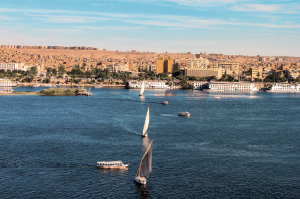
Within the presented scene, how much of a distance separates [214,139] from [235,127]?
734cm

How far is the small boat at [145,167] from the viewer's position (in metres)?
23.3

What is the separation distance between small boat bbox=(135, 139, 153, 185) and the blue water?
381mm

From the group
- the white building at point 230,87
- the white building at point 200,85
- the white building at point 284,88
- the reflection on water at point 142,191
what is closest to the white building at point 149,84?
the white building at point 200,85

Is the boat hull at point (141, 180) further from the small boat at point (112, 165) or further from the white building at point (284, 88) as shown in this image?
the white building at point (284, 88)

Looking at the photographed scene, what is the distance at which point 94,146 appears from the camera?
32094 mm

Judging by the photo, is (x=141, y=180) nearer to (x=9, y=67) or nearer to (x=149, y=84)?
(x=149, y=84)

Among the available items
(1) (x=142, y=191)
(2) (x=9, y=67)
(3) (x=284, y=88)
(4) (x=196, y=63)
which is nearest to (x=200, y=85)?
(3) (x=284, y=88)

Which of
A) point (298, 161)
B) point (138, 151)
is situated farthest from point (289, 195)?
point (138, 151)

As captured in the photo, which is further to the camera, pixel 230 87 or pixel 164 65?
pixel 164 65

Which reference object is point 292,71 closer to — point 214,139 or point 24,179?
point 214,139

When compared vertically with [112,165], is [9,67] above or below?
above

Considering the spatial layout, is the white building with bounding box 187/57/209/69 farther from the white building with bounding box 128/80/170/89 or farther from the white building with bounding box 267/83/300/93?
the white building with bounding box 128/80/170/89

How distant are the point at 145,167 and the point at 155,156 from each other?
18.8 ft

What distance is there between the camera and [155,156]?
29203mm
